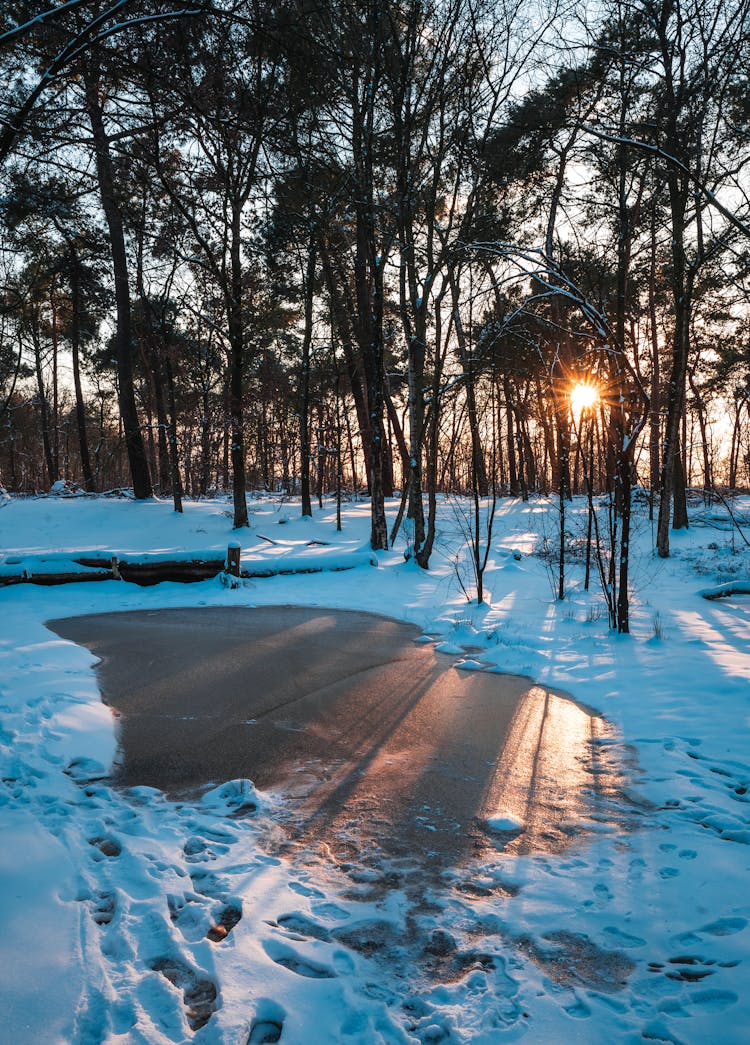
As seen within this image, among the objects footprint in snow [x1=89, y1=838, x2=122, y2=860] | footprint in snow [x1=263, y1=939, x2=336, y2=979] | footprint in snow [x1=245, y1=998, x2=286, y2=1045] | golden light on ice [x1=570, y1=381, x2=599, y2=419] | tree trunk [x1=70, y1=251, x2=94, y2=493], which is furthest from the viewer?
tree trunk [x1=70, y1=251, x2=94, y2=493]

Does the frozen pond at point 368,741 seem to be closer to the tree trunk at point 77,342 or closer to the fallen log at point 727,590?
the fallen log at point 727,590

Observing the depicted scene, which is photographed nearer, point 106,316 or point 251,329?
point 251,329

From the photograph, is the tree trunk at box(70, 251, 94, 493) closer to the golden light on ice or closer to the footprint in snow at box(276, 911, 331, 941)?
the golden light on ice

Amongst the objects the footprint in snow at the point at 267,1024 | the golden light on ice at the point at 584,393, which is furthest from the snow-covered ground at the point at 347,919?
Result: the golden light on ice at the point at 584,393

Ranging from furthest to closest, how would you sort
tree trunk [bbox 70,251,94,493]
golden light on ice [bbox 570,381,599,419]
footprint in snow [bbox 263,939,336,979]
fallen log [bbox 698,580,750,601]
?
tree trunk [bbox 70,251,94,493] → fallen log [bbox 698,580,750,601] → golden light on ice [bbox 570,381,599,419] → footprint in snow [bbox 263,939,336,979]

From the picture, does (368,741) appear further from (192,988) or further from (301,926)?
(192,988)

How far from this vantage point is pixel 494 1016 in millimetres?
1943

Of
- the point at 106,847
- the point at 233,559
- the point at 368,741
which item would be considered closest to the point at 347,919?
the point at 106,847

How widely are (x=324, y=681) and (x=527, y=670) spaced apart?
6.61 ft

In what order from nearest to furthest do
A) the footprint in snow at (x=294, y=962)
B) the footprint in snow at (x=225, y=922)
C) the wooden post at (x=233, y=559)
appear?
the footprint in snow at (x=294, y=962) < the footprint in snow at (x=225, y=922) < the wooden post at (x=233, y=559)

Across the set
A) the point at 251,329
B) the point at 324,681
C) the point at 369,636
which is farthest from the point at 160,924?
the point at 251,329

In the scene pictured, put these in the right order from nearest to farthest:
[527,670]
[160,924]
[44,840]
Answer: [160,924], [44,840], [527,670]

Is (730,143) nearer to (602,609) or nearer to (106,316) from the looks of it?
(602,609)

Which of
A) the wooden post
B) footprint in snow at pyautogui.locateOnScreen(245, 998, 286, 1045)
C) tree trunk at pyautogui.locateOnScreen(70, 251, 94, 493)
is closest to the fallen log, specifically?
the wooden post
